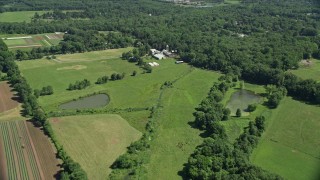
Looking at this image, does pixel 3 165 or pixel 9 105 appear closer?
pixel 3 165

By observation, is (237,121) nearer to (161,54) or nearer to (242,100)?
(242,100)

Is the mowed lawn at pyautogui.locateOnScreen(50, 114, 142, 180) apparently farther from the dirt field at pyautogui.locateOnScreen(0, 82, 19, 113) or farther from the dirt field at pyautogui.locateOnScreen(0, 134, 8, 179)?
the dirt field at pyautogui.locateOnScreen(0, 82, 19, 113)

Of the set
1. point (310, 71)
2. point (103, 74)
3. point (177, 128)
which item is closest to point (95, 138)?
point (177, 128)

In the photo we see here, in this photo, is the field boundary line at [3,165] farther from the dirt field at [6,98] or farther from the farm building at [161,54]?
the farm building at [161,54]

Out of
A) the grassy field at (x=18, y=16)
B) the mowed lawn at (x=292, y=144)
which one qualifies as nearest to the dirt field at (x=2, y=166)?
the mowed lawn at (x=292, y=144)

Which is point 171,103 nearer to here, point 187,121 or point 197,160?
point 187,121
